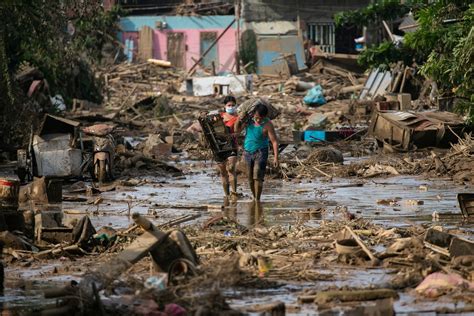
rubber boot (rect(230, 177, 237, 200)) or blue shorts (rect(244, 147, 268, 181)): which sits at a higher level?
blue shorts (rect(244, 147, 268, 181))

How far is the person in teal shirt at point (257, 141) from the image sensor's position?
17625 millimetres

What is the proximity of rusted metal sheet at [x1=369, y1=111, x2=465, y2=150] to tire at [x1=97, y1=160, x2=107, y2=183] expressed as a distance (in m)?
8.14

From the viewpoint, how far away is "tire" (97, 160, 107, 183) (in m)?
21.6

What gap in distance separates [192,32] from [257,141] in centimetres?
4533

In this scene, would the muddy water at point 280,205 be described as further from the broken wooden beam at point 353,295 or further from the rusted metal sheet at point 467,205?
the broken wooden beam at point 353,295

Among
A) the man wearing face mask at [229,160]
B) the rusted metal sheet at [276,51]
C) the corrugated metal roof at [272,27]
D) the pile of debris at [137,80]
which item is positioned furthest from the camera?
the corrugated metal roof at [272,27]

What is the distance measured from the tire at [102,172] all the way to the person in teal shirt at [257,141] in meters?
4.48

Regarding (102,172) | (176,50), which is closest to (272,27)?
(176,50)

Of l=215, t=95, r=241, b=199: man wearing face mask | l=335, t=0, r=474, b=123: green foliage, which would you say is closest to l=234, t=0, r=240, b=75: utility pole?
l=335, t=0, r=474, b=123: green foliage

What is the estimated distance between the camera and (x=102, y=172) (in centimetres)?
2172

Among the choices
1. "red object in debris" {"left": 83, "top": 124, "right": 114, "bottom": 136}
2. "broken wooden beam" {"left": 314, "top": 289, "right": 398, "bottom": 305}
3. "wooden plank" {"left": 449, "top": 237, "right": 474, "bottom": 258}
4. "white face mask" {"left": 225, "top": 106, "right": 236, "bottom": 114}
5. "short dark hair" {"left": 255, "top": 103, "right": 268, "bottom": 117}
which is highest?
"short dark hair" {"left": 255, "top": 103, "right": 268, "bottom": 117}

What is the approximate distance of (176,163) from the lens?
1053 inches

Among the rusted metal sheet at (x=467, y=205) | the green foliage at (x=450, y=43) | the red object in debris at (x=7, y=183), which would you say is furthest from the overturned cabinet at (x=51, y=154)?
the rusted metal sheet at (x=467, y=205)

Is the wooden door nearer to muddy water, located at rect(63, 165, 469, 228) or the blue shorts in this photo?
muddy water, located at rect(63, 165, 469, 228)
